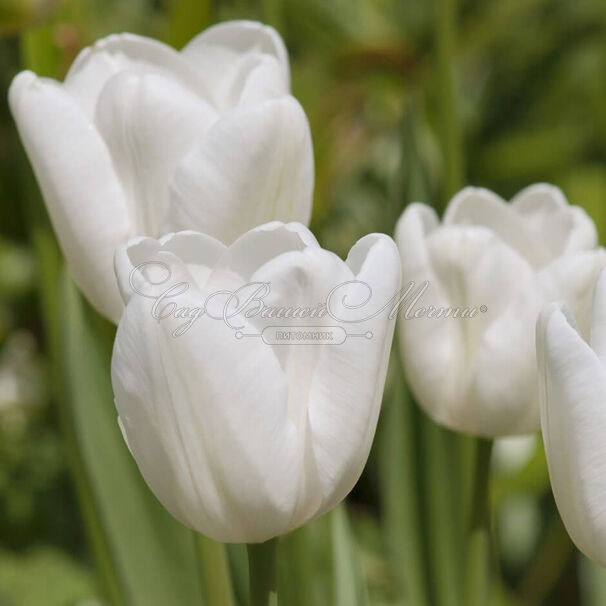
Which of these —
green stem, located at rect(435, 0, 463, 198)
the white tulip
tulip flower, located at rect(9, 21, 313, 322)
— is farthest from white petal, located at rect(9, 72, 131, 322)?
green stem, located at rect(435, 0, 463, 198)

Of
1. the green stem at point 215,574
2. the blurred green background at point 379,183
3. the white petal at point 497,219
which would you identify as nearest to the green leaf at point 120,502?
the blurred green background at point 379,183

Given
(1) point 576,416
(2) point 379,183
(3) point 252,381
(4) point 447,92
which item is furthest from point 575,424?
(2) point 379,183

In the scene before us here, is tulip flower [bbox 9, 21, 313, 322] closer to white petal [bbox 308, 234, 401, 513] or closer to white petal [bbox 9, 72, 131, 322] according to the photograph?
white petal [bbox 9, 72, 131, 322]

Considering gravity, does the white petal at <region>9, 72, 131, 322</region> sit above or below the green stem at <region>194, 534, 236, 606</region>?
above

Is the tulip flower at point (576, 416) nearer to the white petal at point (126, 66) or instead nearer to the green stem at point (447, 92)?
the white petal at point (126, 66)

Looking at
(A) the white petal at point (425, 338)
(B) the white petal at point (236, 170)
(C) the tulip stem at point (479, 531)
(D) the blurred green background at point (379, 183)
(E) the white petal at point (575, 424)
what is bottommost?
(D) the blurred green background at point (379, 183)
